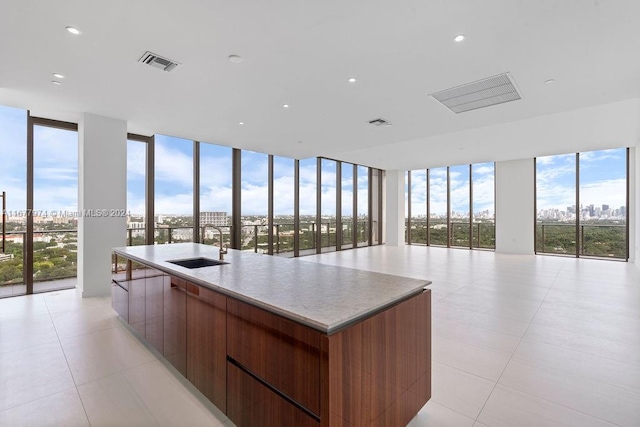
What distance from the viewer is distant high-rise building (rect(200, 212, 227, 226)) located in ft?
21.3

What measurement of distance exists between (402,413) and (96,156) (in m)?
5.40

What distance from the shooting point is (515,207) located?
9398mm

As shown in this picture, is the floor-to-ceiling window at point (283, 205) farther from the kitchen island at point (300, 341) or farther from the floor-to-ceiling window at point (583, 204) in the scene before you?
the floor-to-ceiling window at point (583, 204)

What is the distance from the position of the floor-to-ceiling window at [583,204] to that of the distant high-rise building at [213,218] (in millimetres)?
9251

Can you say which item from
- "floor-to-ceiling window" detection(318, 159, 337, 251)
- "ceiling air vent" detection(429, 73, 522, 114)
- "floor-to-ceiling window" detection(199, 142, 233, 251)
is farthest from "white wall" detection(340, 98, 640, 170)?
"floor-to-ceiling window" detection(199, 142, 233, 251)

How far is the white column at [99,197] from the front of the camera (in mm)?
4574

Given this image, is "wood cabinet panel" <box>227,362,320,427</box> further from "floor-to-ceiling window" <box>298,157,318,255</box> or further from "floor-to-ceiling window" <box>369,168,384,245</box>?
"floor-to-ceiling window" <box>369,168,384,245</box>

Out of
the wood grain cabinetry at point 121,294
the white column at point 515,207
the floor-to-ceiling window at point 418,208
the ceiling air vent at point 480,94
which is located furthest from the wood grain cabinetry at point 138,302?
the floor-to-ceiling window at point 418,208

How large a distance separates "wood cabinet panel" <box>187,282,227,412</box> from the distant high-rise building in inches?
173

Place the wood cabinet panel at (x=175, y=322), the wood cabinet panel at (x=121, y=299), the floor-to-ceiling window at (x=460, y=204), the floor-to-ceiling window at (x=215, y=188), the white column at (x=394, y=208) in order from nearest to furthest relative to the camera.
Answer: the wood cabinet panel at (x=175, y=322), the wood cabinet panel at (x=121, y=299), the floor-to-ceiling window at (x=215, y=188), the floor-to-ceiling window at (x=460, y=204), the white column at (x=394, y=208)

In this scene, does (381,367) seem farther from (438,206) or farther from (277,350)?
(438,206)

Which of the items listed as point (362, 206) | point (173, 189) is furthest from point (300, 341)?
point (362, 206)

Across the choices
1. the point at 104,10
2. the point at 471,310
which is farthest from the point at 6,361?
the point at 471,310

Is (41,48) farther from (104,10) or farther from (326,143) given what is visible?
(326,143)
